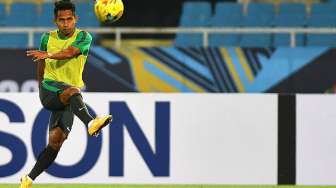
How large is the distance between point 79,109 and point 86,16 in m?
10.1

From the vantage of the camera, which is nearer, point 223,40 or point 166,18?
point 223,40

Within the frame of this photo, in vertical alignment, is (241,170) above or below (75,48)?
below

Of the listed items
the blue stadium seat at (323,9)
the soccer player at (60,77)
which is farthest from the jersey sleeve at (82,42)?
the blue stadium seat at (323,9)

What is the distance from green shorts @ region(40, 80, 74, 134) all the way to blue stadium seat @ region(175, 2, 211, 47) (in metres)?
8.46

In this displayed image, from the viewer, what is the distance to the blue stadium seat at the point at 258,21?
17141mm

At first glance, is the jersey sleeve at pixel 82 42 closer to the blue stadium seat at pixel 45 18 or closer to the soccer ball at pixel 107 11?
the soccer ball at pixel 107 11

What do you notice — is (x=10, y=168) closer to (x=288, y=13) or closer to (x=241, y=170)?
(x=241, y=170)

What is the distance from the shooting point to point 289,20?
17.4 metres

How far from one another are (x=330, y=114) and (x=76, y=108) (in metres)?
3.06

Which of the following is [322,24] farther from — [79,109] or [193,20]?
[79,109]

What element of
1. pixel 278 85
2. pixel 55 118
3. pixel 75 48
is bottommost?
pixel 278 85

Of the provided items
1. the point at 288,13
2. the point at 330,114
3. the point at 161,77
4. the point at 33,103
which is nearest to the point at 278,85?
the point at 161,77

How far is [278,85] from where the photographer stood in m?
14.8

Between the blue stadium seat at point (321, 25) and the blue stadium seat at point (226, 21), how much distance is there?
1291 mm
